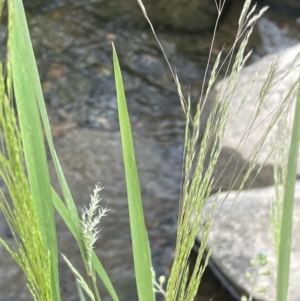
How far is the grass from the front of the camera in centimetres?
45

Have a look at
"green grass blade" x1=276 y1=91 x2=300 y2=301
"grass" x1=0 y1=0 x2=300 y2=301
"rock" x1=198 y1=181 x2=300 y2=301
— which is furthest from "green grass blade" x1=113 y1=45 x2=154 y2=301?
"rock" x1=198 y1=181 x2=300 y2=301

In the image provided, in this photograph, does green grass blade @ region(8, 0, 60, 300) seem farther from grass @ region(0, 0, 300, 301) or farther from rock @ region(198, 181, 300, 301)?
rock @ region(198, 181, 300, 301)

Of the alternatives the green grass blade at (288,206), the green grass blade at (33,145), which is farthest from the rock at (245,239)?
the green grass blade at (33,145)

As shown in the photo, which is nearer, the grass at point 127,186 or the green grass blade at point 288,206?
the grass at point 127,186

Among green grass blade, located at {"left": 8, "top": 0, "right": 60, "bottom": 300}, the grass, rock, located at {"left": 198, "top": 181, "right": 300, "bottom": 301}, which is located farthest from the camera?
rock, located at {"left": 198, "top": 181, "right": 300, "bottom": 301}

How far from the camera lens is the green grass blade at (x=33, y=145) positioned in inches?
21.9

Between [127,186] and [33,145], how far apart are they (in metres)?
0.12

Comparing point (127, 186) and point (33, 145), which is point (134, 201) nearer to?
point (127, 186)

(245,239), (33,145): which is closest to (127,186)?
(33,145)

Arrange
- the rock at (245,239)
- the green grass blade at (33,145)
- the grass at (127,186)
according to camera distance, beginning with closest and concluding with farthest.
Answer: the grass at (127,186) < the green grass blade at (33,145) < the rock at (245,239)

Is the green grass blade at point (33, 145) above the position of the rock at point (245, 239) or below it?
above

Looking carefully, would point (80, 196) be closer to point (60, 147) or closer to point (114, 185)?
point (114, 185)

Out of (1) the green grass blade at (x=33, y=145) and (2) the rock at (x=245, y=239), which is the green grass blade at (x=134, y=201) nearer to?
(1) the green grass blade at (x=33, y=145)

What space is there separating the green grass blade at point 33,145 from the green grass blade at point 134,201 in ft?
0.32
